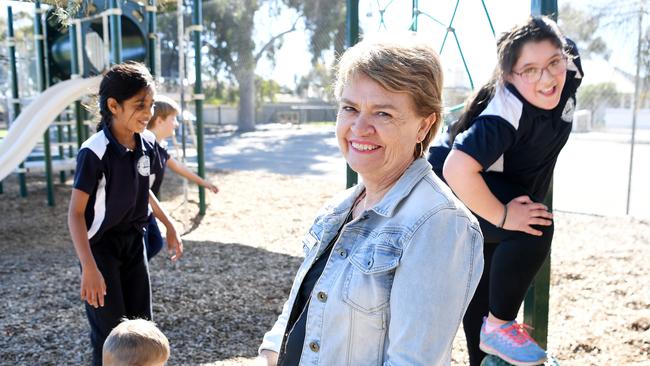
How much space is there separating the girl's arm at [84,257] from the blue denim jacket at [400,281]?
52.9 inches

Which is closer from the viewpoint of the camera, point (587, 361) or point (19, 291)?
point (587, 361)

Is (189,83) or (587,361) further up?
(189,83)

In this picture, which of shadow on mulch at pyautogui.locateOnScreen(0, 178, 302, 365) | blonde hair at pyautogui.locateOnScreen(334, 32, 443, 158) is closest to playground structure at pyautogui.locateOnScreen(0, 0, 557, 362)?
shadow on mulch at pyautogui.locateOnScreen(0, 178, 302, 365)

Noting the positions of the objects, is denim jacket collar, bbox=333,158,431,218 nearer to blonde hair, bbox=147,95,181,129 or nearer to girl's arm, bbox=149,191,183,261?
girl's arm, bbox=149,191,183,261

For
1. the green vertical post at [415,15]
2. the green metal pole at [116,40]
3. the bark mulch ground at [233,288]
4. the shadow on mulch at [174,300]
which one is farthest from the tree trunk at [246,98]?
the green vertical post at [415,15]

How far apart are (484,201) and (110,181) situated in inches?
60.1

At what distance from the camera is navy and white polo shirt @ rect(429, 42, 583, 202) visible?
200 cm

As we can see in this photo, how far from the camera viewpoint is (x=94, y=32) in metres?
8.59

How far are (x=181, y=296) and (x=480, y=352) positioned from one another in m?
2.56

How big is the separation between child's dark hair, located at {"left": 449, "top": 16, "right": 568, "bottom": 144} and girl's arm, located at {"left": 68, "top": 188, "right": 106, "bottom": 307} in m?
1.46

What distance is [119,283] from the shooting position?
2588mm

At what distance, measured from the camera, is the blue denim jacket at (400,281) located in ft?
3.74

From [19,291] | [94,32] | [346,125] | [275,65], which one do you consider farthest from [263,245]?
[275,65]

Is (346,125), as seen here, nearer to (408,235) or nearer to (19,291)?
(408,235)
